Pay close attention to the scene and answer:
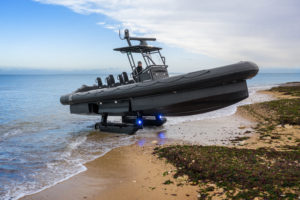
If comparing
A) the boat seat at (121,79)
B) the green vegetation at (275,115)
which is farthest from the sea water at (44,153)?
the green vegetation at (275,115)

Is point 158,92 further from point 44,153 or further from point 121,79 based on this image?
point 44,153

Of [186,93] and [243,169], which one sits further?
[186,93]

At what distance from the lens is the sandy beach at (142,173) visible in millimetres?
4203

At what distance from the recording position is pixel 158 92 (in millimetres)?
7684

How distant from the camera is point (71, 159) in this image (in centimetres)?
661

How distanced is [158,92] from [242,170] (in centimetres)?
392

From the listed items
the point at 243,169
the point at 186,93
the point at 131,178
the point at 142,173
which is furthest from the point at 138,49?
the point at 243,169

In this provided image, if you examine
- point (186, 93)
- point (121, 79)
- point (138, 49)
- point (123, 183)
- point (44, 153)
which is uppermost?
point (138, 49)

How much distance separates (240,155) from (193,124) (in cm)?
524

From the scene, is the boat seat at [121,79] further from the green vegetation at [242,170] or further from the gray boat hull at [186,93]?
the green vegetation at [242,170]

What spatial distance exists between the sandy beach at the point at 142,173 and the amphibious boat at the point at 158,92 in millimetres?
1039

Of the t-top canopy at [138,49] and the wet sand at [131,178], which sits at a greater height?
the t-top canopy at [138,49]

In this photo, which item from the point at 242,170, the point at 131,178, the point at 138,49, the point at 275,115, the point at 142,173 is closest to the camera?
the point at 242,170

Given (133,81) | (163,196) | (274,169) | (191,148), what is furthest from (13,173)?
(274,169)
